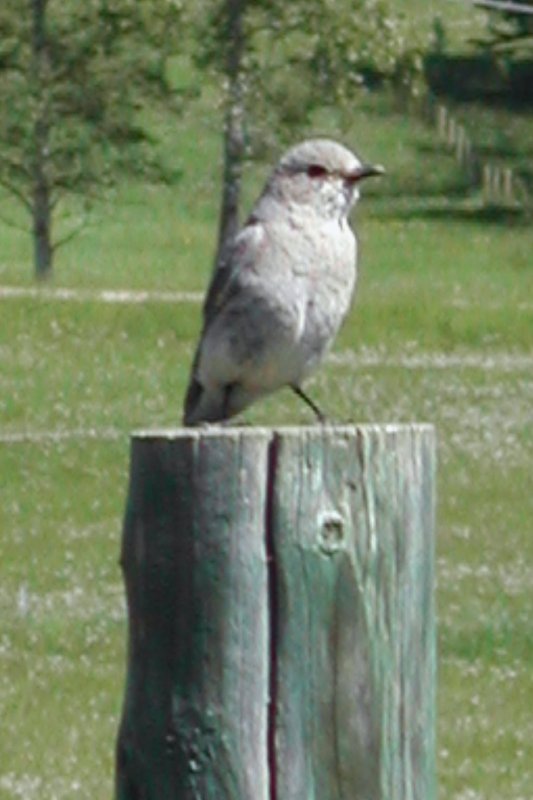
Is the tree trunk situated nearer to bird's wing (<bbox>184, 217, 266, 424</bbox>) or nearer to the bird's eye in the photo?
bird's wing (<bbox>184, 217, 266, 424</bbox>)

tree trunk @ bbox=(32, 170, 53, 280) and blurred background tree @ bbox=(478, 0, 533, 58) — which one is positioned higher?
blurred background tree @ bbox=(478, 0, 533, 58)

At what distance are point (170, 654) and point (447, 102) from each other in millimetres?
68931

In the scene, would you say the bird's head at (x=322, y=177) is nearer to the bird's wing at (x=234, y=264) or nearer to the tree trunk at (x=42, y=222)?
the bird's wing at (x=234, y=264)

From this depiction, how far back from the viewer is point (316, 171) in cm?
632

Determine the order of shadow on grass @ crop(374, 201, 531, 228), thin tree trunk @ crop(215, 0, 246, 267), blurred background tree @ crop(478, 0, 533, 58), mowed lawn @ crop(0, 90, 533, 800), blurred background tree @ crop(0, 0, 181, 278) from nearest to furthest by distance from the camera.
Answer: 1. mowed lawn @ crop(0, 90, 533, 800)
2. thin tree trunk @ crop(215, 0, 246, 267)
3. blurred background tree @ crop(0, 0, 181, 278)
4. shadow on grass @ crop(374, 201, 531, 228)
5. blurred background tree @ crop(478, 0, 533, 58)

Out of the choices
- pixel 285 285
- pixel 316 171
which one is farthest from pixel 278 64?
pixel 316 171

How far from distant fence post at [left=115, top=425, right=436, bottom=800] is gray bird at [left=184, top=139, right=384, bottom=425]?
3.06 meters

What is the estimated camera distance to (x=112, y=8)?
46469 millimetres

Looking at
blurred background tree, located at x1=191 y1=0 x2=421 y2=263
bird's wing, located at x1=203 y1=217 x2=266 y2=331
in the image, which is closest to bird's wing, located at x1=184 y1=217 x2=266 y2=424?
bird's wing, located at x1=203 y1=217 x2=266 y2=331

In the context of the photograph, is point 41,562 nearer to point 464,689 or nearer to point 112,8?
point 464,689

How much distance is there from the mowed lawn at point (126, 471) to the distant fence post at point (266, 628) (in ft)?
15.9

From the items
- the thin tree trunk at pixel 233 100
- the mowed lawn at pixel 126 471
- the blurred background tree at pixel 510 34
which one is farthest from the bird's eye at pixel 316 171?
the blurred background tree at pixel 510 34

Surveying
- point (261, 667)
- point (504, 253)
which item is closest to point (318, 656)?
point (261, 667)

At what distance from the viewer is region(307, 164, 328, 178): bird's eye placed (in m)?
6.30
